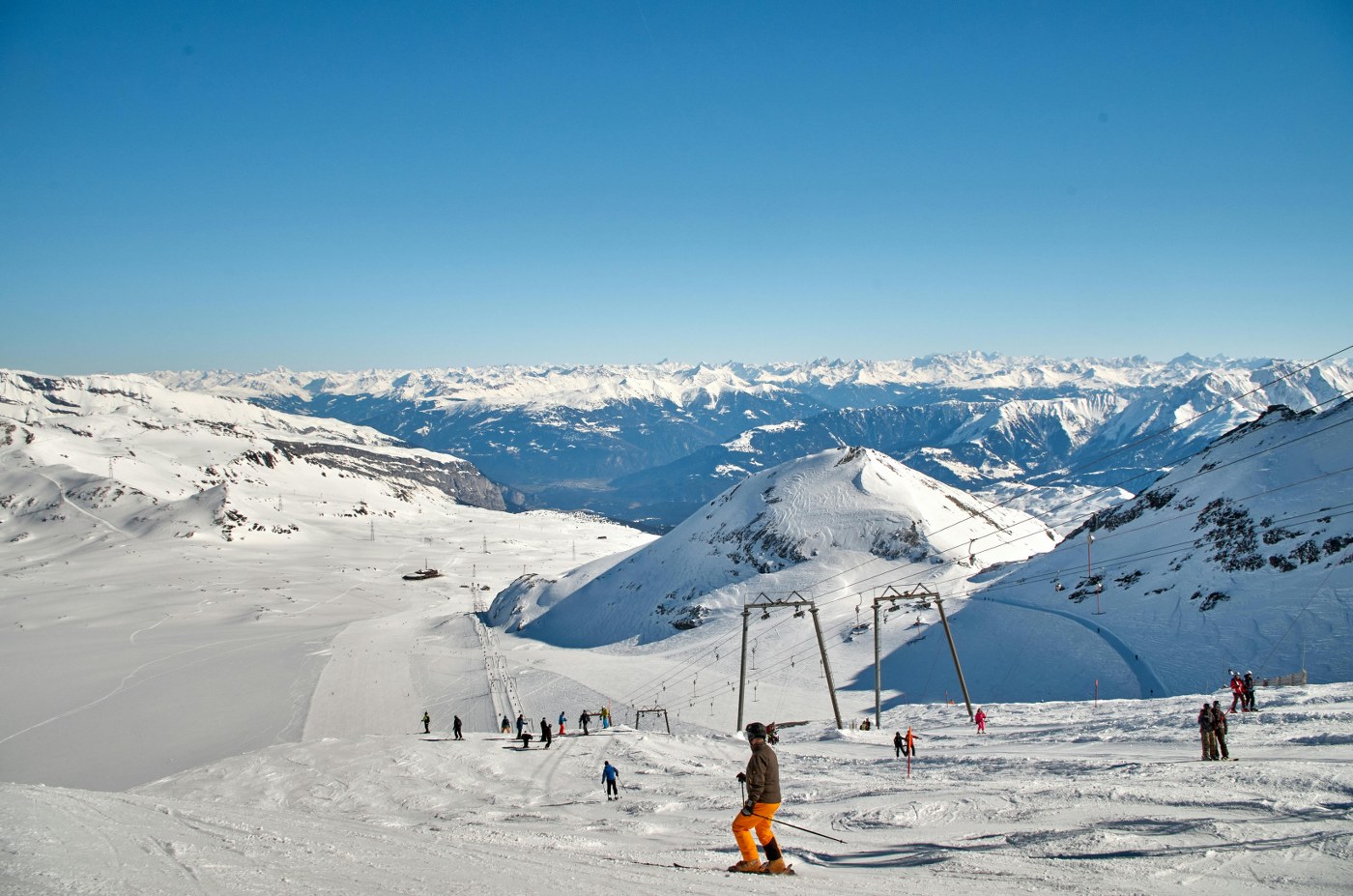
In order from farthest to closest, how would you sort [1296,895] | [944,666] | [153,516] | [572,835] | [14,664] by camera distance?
[153,516], [14,664], [944,666], [572,835], [1296,895]

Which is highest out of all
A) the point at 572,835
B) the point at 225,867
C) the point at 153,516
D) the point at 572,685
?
the point at 153,516

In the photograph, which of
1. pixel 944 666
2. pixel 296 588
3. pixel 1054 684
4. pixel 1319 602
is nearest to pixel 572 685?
pixel 944 666

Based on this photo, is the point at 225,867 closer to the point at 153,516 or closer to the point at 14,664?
the point at 14,664

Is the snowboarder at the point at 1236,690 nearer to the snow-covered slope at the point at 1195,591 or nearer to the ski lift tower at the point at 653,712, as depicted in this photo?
the snow-covered slope at the point at 1195,591

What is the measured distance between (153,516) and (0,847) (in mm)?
197487

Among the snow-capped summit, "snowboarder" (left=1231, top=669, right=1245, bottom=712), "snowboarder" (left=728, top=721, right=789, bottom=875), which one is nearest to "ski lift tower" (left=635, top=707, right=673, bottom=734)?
the snow-capped summit

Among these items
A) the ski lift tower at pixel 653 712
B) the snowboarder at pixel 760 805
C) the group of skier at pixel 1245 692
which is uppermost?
the snowboarder at pixel 760 805

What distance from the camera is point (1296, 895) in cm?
864

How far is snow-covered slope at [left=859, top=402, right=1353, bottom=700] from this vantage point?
47375 millimetres

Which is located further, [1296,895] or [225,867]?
[225,867]

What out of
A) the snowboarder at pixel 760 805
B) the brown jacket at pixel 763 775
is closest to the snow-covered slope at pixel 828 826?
the snowboarder at pixel 760 805

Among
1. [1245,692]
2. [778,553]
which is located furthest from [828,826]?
[778,553]

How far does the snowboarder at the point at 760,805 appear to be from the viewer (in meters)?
10.1

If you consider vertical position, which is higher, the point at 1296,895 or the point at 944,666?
the point at 1296,895
